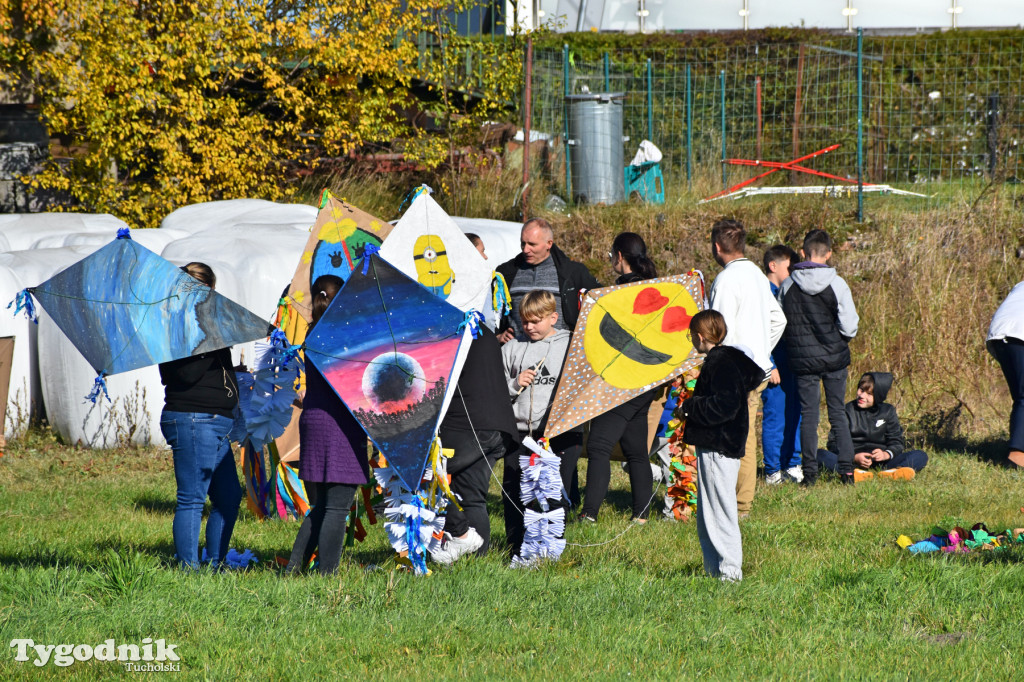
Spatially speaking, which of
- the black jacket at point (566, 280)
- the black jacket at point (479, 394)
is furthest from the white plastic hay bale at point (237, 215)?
the black jacket at point (479, 394)

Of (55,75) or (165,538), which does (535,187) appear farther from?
(165,538)

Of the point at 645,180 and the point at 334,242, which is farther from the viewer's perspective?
the point at 645,180

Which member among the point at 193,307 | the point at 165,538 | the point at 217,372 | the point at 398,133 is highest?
the point at 398,133

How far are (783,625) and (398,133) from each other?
1171cm

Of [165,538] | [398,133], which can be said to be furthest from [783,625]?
[398,133]

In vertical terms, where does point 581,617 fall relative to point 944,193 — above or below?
below

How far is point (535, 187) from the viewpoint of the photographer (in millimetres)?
14391

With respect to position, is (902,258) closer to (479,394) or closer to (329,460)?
(479,394)

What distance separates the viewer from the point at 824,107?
56.6 ft

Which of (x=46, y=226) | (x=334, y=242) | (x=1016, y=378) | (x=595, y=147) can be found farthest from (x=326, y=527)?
(x=595, y=147)

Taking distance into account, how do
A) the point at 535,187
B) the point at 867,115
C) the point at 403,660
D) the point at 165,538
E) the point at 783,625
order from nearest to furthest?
the point at 403,660 < the point at 783,625 < the point at 165,538 < the point at 535,187 < the point at 867,115

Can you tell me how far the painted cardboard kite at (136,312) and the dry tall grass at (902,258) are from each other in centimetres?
672

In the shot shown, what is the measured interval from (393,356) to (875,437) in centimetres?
478

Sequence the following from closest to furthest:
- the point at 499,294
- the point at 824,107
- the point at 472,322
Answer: the point at 472,322 < the point at 499,294 < the point at 824,107
